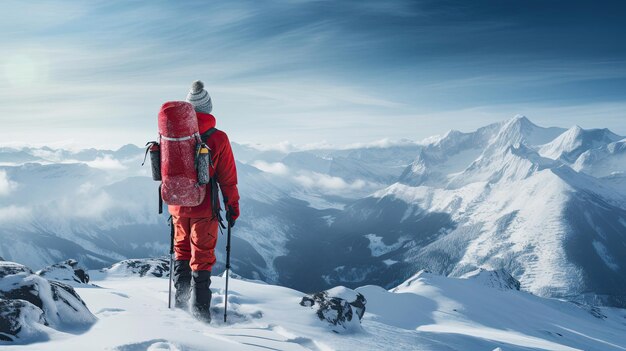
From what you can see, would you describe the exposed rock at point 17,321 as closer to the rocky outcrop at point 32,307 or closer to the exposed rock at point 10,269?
the rocky outcrop at point 32,307

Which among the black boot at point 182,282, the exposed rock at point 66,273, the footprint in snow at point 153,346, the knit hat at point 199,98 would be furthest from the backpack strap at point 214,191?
the exposed rock at point 66,273

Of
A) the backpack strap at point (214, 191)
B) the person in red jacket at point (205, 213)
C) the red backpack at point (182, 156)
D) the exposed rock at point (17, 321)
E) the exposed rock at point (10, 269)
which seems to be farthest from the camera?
the exposed rock at point (10, 269)

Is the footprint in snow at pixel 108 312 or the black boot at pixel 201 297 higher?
the black boot at pixel 201 297

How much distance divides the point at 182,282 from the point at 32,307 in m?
3.86

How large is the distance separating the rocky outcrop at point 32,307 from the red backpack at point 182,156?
3.65m

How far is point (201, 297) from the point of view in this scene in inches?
450

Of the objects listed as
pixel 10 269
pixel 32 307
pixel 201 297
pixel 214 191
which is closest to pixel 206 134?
pixel 214 191

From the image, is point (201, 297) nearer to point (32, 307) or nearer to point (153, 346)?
point (153, 346)

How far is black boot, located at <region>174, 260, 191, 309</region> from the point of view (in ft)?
39.0

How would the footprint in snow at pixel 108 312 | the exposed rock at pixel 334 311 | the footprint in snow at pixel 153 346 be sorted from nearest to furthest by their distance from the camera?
the footprint in snow at pixel 153 346 → the footprint in snow at pixel 108 312 → the exposed rock at pixel 334 311

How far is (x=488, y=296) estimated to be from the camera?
9125 centimetres

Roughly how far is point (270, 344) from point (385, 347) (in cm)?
602

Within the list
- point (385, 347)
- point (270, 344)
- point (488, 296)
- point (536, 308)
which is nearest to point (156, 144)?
point (270, 344)

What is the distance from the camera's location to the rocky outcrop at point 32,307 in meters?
8.48
